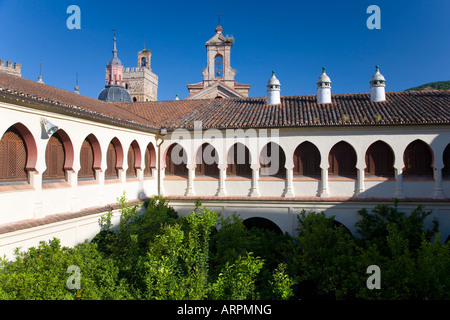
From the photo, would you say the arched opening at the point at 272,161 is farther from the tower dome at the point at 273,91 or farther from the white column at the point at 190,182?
the tower dome at the point at 273,91

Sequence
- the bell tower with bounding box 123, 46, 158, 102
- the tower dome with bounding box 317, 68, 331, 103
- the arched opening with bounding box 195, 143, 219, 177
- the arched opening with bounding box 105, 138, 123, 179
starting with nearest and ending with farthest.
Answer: the arched opening with bounding box 105, 138, 123, 179
the arched opening with bounding box 195, 143, 219, 177
the tower dome with bounding box 317, 68, 331, 103
the bell tower with bounding box 123, 46, 158, 102

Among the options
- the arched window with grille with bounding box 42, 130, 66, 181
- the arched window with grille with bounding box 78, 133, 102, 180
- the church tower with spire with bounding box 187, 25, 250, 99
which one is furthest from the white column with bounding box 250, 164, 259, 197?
the church tower with spire with bounding box 187, 25, 250, 99

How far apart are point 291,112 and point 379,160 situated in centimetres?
453

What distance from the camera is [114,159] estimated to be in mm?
14141

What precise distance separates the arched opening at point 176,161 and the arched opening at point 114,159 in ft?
11.5

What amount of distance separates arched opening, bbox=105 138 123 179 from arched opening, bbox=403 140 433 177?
478 inches

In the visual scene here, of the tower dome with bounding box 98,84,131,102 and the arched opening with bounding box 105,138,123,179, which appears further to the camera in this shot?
the tower dome with bounding box 98,84,131,102

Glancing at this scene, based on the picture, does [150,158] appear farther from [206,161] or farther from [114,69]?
[114,69]

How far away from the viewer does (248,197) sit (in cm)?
1592

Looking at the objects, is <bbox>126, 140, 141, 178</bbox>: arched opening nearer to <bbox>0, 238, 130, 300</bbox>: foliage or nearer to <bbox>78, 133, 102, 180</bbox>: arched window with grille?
<bbox>78, 133, 102, 180</bbox>: arched window with grille

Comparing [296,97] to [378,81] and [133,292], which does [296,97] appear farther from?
[133,292]

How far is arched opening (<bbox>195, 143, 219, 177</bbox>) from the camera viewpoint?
55.2 feet

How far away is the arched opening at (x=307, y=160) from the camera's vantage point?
1599cm

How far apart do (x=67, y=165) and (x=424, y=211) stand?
13.7 m
